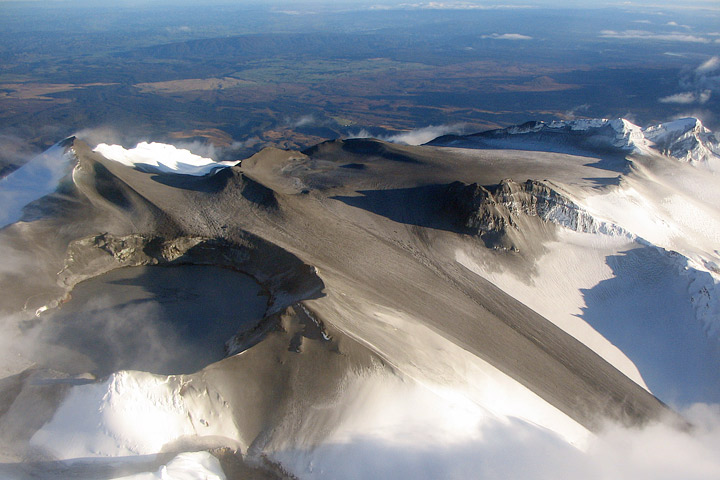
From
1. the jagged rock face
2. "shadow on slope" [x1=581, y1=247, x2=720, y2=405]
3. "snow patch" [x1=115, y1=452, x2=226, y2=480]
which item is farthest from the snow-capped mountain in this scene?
"snow patch" [x1=115, y1=452, x2=226, y2=480]

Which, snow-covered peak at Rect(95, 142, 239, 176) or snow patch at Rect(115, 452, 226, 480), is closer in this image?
snow patch at Rect(115, 452, 226, 480)

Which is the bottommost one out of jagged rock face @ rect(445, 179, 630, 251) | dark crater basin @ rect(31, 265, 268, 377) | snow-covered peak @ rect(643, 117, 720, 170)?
dark crater basin @ rect(31, 265, 268, 377)

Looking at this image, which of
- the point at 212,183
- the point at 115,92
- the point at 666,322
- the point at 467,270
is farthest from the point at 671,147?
the point at 115,92

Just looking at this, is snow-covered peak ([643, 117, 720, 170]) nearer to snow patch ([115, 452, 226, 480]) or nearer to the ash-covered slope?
the ash-covered slope

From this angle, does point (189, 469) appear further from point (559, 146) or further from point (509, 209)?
point (559, 146)

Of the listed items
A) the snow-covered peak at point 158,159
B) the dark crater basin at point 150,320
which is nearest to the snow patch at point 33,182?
the snow-covered peak at point 158,159

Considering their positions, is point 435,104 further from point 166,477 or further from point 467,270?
point 166,477

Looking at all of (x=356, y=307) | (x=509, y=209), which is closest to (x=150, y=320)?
(x=356, y=307)
